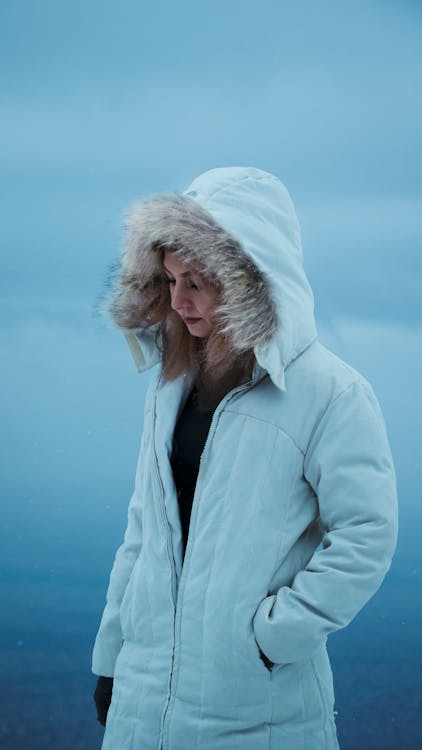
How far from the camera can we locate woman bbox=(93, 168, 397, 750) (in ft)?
4.16

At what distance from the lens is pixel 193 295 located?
1.41m

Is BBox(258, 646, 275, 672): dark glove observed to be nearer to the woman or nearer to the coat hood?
the woman

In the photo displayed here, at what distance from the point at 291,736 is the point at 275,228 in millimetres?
801

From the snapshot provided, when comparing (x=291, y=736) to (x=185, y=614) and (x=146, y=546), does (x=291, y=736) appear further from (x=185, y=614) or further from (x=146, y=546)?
(x=146, y=546)

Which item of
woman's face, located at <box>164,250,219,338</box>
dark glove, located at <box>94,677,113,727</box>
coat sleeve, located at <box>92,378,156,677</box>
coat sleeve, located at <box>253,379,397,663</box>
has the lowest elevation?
dark glove, located at <box>94,677,113,727</box>

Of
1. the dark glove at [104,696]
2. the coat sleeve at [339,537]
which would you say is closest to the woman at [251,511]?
the coat sleeve at [339,537]

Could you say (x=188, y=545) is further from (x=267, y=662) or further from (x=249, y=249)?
(x=249, y=249)

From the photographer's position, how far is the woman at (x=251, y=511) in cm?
127

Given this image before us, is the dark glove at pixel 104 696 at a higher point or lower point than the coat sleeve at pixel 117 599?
lower

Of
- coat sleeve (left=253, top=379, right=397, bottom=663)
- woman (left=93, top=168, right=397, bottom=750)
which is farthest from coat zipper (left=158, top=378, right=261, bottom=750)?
coat sleeve (left=253, top=379, right=397, bottom=663)

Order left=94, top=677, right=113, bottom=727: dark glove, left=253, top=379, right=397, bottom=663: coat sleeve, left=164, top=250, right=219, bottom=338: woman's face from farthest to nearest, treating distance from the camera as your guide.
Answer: left=94, top=677, right=113, bottom=727: dark glove < left=164, top=250, right=219, bottom=338: woman's face < left=253, top=379, right=397, bottom=663: coat sleeve

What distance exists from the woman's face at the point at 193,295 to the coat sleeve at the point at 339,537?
0.90ft

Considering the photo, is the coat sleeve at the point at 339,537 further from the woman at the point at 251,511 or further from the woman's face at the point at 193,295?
the woman's face at the point at 193,295

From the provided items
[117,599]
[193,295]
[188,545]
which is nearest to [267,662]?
Answer: [188,545]
